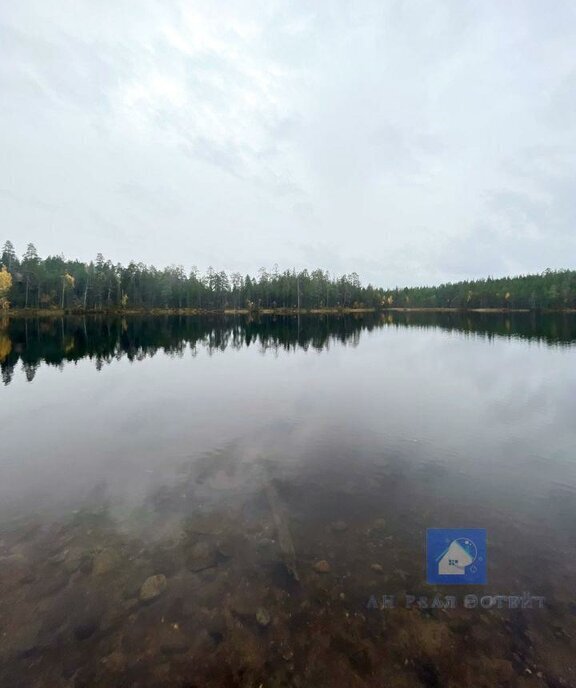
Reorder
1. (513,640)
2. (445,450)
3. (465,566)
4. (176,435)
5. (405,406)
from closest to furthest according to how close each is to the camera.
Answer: (513,640), (465,566), (445,450), (176,435), (405,406)

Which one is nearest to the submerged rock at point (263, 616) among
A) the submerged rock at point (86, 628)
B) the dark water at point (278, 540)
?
the dark water at point (278, 540)

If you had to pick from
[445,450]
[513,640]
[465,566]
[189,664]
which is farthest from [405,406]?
[189,664]

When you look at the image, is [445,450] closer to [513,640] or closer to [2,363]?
[513,640]

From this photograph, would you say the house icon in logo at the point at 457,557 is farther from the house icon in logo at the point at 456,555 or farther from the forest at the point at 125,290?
the forest at the point at 125,290

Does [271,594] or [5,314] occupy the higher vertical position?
[5,314]

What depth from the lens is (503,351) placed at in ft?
163

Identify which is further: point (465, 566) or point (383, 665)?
point (465, 566)

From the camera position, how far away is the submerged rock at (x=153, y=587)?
8.06 metres

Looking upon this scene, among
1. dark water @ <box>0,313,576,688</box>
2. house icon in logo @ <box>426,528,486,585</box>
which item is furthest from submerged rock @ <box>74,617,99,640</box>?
house icon in logo @ <box>426,528,486,585</box>

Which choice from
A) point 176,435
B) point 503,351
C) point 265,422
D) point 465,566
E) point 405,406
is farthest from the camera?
point 503,351

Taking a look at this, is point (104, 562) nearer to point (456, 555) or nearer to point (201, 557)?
point (201, 557)

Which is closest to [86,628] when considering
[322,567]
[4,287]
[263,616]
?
[263,616]

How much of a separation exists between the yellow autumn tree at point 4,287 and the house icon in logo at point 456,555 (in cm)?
15808

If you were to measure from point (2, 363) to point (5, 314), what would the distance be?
11090 centimetres
